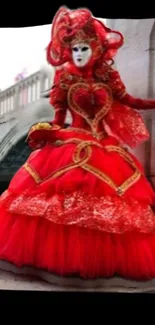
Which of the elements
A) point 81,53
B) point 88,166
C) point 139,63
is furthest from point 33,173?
point 139,63

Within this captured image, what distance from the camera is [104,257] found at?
42.1 inches

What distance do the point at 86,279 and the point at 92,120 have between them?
0.46m

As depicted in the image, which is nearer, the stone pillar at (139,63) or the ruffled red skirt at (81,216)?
the ruffled red skirt at (81,216)

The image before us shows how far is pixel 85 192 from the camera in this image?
1.11 metres

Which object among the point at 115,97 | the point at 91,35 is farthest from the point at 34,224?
the point at 91,35

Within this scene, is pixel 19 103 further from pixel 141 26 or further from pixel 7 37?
pixel 141 26

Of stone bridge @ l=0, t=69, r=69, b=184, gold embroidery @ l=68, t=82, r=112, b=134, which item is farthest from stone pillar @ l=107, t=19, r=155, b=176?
stone bridge @ l=0, t=69, r=69, b=184

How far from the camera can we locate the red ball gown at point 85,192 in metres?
1.08

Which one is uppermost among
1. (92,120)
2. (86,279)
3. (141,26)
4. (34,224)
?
(141,26)

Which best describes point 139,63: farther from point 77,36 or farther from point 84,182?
point 84,182

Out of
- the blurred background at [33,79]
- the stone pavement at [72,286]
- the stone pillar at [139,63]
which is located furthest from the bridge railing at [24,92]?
the stone pavement at [72,286]
